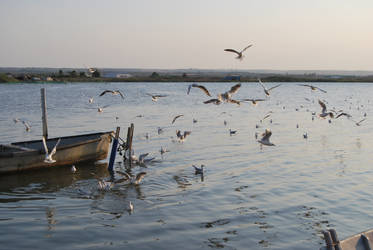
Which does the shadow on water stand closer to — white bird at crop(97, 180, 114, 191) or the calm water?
the calm water

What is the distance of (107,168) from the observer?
16.6m

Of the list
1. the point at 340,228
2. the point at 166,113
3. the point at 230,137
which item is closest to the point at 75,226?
the point at 340,228

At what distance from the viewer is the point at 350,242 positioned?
20.9 feet

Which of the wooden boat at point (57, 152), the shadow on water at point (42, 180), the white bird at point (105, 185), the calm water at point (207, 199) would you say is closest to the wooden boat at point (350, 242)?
the calm water at point (207, 199)

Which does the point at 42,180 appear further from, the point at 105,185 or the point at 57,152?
the point at 105,185

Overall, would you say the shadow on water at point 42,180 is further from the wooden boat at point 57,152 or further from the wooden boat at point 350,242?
the wooden boat at point 350,242

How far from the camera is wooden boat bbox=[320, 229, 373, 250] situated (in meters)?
6.27

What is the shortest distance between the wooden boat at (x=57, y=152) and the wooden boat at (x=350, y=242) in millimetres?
10981

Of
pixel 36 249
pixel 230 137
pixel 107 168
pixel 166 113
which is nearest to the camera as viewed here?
pixel 36 249

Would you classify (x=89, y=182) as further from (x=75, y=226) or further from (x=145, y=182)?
(x=75, y=226)

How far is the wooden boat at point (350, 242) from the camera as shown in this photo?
6266mm

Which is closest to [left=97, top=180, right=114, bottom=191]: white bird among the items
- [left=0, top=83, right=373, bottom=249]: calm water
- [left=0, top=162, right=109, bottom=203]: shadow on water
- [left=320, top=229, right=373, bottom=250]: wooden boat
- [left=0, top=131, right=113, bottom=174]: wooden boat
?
[left=0, top=83, right=373, bottom=249]: calm water

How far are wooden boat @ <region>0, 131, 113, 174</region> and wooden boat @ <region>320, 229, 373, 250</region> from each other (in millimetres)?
10981

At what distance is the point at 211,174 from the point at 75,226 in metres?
5.91
